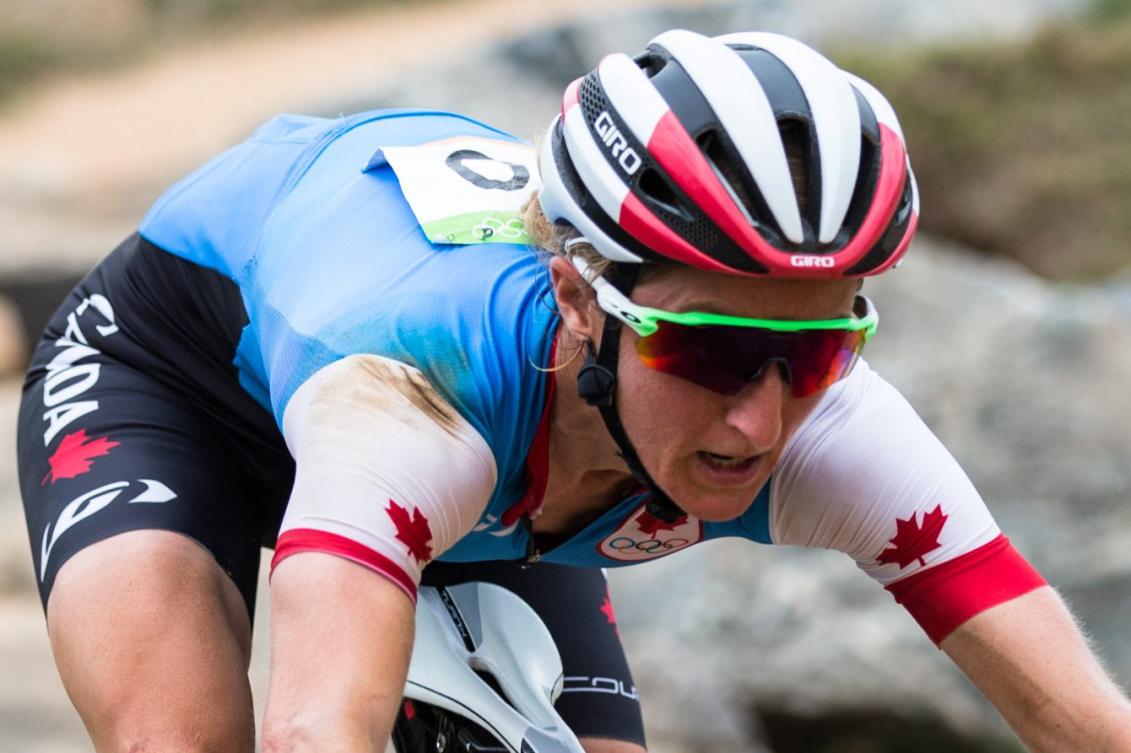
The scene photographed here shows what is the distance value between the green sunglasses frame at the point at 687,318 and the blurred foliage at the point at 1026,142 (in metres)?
11.4

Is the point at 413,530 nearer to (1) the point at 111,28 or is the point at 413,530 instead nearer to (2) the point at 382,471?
(2) the point at 382,471

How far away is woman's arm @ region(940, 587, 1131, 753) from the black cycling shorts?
78 cm

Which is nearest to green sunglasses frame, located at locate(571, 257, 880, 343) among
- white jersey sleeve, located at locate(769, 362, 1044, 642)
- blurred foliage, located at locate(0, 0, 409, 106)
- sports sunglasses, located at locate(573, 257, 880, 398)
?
sports sunglasses, located at locate(573, 257, 880, 398)

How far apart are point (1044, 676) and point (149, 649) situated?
1502 millimetres

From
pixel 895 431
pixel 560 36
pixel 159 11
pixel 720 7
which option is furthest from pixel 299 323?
pixel 159 11

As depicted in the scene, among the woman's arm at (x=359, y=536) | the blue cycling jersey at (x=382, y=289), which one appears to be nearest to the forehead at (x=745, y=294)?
the blue cycling jersey at (x=382, y=289)

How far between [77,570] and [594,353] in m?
1.00

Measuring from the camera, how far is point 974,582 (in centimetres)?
280

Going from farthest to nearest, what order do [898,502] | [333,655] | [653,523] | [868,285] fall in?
[868,285], [653,523], [898,502], [333,655]

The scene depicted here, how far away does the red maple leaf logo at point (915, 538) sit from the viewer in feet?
9.20

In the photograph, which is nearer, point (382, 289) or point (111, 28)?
point (382, 289)

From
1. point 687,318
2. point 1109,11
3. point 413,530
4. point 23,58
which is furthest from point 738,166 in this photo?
point 23,58

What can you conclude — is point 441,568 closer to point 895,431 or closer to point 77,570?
point 77,570

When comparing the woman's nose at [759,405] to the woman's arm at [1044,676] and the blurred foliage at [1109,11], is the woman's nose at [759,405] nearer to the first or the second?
the woman's arm at [1044,676]
